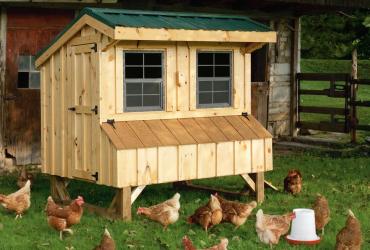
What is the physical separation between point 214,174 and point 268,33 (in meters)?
2.20

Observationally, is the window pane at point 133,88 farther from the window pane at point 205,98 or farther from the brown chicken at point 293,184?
the brown chicken at point 293,184

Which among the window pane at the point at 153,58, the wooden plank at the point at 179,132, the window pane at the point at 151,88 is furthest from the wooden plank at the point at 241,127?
the window pane at the point at 153,58

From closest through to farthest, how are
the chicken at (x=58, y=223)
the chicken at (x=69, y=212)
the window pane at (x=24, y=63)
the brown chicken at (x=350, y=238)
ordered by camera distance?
the brown chicken at (x=350, y=238) < the chicken at (x=58, y=223) < the chicken at (x=69, y=212) < the window pane at (x=24, y=63)

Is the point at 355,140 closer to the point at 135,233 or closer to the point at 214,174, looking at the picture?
the point at 214,174

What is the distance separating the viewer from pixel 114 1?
14.3 m

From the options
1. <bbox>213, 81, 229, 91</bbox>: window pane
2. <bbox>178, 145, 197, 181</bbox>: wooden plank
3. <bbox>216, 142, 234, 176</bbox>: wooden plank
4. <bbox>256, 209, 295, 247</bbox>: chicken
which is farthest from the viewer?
<bbox>213, 81, 229, 91</bbox>: window pane

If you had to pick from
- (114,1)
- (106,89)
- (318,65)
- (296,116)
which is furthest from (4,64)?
(318,65)

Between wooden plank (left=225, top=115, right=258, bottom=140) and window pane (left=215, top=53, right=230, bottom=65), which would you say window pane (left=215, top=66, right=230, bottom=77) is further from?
wooden plank (left=225, top=115, right=258, bottom=140)

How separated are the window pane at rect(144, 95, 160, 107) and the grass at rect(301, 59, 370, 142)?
9.56 meters

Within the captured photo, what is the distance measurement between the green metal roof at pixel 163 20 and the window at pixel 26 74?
3.34m

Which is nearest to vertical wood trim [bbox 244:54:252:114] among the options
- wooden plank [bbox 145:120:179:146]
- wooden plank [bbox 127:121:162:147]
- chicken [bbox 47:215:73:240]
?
wooden plank [bbox 145:120:179:146]

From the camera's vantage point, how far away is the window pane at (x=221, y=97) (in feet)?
35.1

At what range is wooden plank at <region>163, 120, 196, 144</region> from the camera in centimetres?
986

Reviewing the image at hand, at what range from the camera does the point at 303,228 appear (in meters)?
8.18
